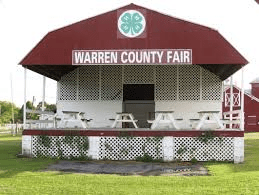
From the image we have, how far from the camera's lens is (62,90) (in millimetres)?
18422

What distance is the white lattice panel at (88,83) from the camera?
18047 millimetres

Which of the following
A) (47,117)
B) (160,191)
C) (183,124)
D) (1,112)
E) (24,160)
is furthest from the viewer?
(1,112)

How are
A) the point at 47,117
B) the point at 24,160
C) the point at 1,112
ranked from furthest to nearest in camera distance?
the point at 1,112 → the point at 47,117 → the point at 24,160

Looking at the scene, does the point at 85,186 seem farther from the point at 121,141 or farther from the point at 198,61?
the point at 198,61

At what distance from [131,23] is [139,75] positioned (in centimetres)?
417

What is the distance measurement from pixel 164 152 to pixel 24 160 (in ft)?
13.7

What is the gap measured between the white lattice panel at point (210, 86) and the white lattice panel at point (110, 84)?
3338 mm

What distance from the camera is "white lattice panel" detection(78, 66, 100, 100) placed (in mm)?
18047

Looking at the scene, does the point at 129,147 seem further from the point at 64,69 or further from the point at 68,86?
the point at 68,86

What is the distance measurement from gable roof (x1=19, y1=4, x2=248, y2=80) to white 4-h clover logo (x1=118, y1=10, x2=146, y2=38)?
0.15 meters

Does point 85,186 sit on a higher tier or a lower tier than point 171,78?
lower

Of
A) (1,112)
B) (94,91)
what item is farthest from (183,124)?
(1,112)

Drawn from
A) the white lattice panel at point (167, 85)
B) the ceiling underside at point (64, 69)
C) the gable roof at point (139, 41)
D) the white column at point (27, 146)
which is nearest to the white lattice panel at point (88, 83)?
the ceiling underside at point (64, 69)

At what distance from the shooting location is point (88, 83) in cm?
1808
